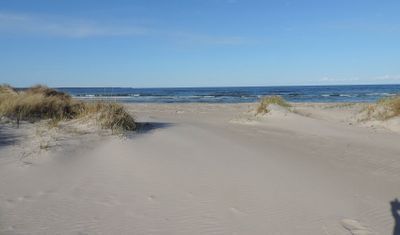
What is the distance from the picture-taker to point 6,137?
8.70 metres

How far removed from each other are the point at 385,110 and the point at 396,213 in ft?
33.6

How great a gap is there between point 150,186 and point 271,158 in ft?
9.13

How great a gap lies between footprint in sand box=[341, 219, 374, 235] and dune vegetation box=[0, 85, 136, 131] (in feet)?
20.8

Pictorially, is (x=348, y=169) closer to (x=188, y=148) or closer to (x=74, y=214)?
(x=188, y=148)

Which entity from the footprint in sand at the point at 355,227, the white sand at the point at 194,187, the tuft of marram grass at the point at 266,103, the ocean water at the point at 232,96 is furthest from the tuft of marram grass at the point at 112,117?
the tuft of marram grass at the point at 266,103

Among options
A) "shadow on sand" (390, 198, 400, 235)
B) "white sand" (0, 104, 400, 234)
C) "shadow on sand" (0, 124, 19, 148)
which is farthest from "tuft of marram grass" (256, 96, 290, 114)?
"shadow on sand" (390, 198, 400, 235)

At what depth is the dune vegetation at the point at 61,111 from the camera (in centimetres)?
1038

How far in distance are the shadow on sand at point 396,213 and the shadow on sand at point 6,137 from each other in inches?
242

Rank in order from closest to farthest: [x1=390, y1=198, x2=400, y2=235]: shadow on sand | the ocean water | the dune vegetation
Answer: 1. [x1=390, y1=198, x2=400, y2=235]: shadow on sand
2. the dune vegetation
3. the ocean water

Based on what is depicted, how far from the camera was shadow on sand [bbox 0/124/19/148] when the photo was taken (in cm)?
816

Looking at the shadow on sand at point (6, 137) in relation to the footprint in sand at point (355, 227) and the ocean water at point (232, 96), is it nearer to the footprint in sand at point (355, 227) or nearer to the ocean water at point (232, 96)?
the ocean water at point (232, 96)

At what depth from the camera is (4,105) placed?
1170cm

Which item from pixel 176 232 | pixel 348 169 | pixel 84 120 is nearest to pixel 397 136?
pixel 348 169

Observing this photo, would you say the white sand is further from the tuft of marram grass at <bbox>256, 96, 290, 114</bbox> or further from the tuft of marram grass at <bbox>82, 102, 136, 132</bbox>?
the tuft of marram grass at <bbox>256, 96, 290, 114</bbox>
